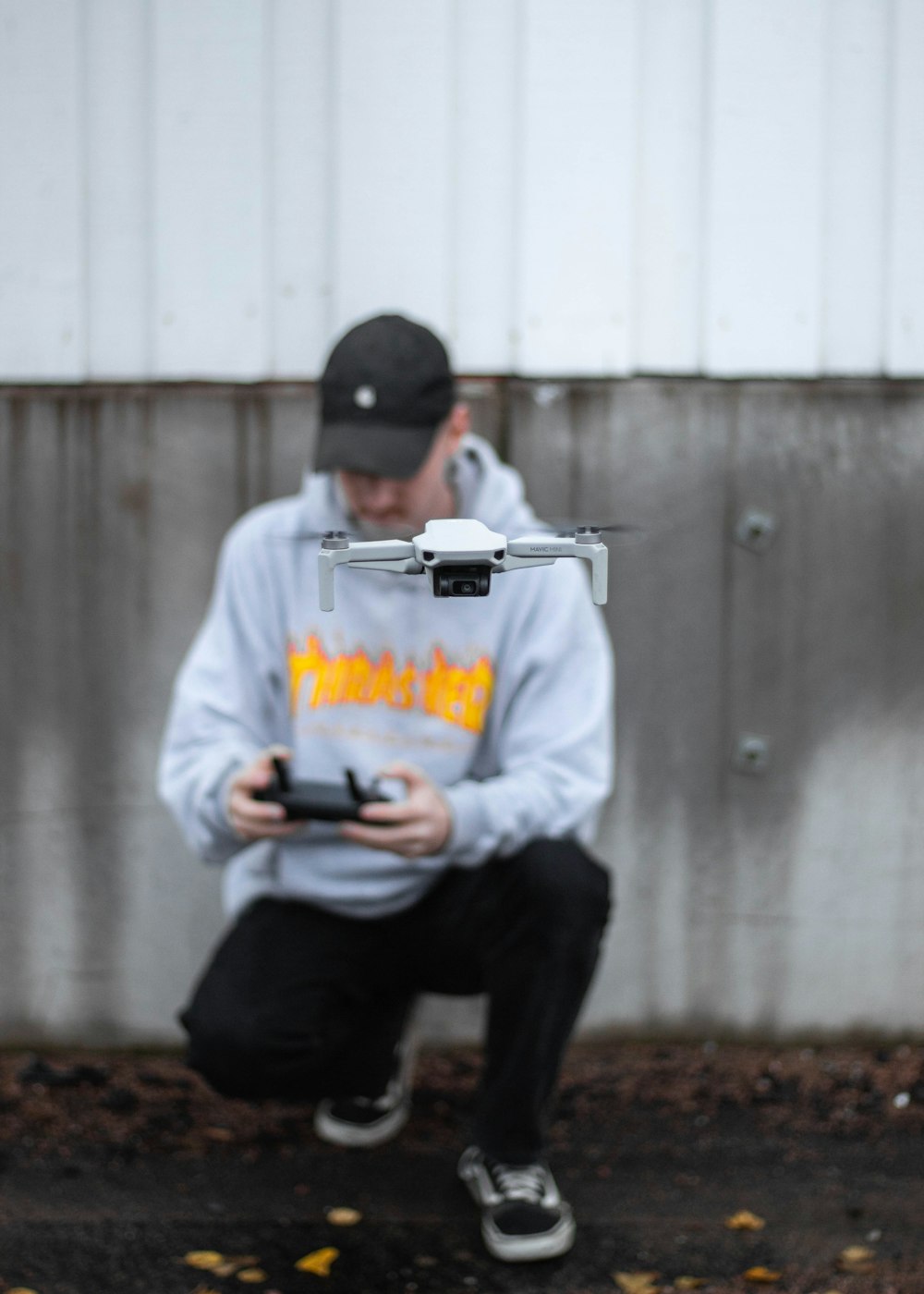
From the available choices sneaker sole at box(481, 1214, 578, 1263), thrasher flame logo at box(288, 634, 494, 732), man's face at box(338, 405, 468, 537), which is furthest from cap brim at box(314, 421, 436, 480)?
sneaker sole at box(481, 1214, 578, 1263)

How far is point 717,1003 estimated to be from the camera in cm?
380

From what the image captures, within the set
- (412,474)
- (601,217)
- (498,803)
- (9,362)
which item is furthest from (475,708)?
(9,362)

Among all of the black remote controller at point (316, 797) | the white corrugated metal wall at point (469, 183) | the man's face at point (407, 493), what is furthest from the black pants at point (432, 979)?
the white corrugated metal wall at point (469, 183)

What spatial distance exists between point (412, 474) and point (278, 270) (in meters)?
1.44

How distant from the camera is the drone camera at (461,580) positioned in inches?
32.5

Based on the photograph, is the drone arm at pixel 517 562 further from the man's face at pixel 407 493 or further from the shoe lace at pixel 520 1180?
the shoe lace at pixel 520 1180

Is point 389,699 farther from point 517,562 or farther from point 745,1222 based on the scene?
point 517,562

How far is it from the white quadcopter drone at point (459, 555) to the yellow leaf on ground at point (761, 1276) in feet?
7.60

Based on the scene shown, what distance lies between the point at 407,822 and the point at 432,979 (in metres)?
0.54

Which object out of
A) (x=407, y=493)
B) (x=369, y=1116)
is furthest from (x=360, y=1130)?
(x=407, y=493)

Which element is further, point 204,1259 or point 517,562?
point 204,1259

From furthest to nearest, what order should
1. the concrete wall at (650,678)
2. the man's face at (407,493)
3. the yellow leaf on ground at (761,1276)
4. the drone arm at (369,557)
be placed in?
the concrete wall at (650,678) → the yellow leaf on ground at (761,1276) → the man's face at (407,493) → the drone arm at (369,557)

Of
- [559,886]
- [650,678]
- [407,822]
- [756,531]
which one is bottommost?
[559,886]

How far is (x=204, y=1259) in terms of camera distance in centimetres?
285
